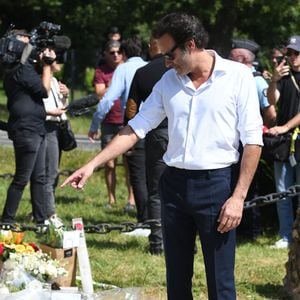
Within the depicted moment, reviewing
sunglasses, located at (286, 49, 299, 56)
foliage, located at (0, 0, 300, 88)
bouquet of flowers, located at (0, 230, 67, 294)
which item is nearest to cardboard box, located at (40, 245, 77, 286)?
bouquet of flowers, located at (0, 230, 67, 294)

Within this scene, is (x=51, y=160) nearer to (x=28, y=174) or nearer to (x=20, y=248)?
(x=28, y=174)

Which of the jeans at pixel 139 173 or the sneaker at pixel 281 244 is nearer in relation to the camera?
the sneaker at pixel 281 244

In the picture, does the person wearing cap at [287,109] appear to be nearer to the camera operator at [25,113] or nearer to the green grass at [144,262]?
the green grass at [144,262]

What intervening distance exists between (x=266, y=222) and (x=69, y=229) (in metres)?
3.23

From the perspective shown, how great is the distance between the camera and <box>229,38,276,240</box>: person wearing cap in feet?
25.4

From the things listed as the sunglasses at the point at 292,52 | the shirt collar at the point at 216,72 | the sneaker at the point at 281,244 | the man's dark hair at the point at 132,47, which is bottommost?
the sneaker at the point at 281,244

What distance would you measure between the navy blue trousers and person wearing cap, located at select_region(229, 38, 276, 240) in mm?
3419

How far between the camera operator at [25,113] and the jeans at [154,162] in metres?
1.30

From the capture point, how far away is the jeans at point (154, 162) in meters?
6.77

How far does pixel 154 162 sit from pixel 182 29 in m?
2.66

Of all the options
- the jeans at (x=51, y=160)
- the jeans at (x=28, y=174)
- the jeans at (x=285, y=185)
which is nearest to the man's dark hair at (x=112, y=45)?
the jeans at (x=51, y=160)

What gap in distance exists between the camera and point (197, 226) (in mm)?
4426

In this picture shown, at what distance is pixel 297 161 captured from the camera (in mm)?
7602

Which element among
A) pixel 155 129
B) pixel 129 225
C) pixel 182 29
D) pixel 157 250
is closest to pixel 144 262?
pixel 157 250
